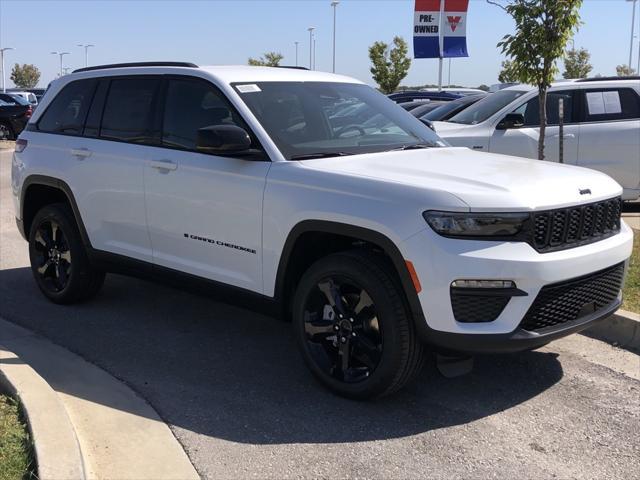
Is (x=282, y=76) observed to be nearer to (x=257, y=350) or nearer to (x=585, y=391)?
(x=257, y=350)

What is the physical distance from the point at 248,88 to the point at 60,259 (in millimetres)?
2380

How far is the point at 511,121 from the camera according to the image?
30.6 ft

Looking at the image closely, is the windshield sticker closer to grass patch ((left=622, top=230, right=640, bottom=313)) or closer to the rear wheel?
grass patch ((left=622, top=230, right=640, bottom=313))

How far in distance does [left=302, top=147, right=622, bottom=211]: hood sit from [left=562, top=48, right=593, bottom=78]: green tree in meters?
39.3

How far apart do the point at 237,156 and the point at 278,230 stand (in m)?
0.56

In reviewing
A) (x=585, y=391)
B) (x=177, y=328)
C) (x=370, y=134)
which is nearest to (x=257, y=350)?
(x=177, y=328)

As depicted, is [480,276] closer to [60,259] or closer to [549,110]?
[60,259]

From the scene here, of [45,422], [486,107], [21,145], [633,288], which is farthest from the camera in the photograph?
[486,107]

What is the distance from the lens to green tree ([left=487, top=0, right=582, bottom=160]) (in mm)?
7695

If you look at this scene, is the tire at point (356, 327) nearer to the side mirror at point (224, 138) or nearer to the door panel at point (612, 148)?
the side mirror at point (224, 138)

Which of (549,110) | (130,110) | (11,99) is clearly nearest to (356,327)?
(130,110)

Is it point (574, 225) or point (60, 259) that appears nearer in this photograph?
point (574, 225)

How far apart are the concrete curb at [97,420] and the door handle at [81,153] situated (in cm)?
150

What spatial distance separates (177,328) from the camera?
5.45 m
